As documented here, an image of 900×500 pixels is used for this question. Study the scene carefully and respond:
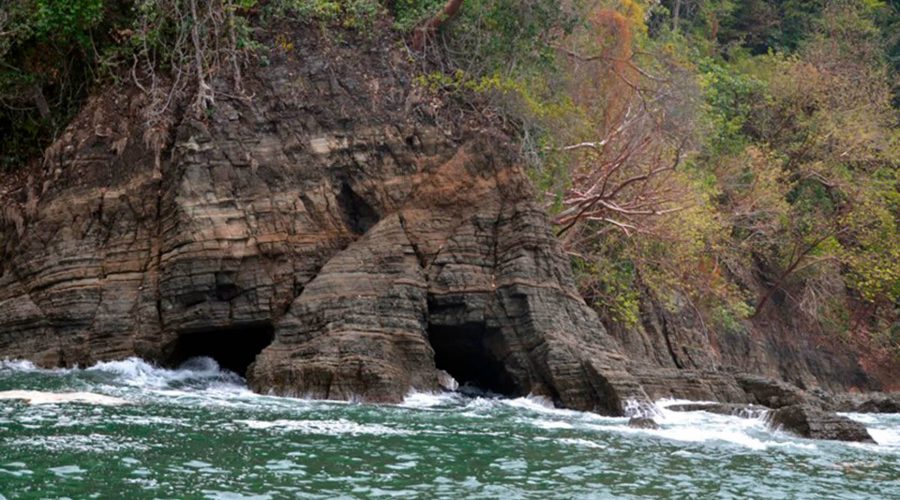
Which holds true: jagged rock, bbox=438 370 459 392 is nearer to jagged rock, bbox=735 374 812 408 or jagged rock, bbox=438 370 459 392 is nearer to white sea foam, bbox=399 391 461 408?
white sea foam, bbox=399 391 461 408

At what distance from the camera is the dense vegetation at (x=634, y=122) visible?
23594 millimetres

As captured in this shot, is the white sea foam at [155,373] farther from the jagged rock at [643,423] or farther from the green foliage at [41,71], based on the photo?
the jagged rock at [643,423]

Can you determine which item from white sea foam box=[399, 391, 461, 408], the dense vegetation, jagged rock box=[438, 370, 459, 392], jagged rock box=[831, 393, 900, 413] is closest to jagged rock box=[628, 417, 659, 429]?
white sea foam box=[399, 391, 461, 408]

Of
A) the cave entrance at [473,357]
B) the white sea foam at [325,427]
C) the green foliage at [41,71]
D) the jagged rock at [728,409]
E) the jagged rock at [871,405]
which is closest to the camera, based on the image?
the white sea foam at [325,427]

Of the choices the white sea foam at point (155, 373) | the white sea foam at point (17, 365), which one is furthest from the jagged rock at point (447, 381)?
the white sea foam at point (17, 365)

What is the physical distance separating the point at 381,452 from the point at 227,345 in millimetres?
9614

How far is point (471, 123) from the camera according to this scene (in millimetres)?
23453

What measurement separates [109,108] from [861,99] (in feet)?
79.9

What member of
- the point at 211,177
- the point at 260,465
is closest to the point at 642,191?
the point at 211,177

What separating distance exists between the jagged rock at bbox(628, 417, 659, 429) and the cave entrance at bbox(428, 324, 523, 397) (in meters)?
3.53

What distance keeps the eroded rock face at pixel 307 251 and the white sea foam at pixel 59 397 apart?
10.6 ft

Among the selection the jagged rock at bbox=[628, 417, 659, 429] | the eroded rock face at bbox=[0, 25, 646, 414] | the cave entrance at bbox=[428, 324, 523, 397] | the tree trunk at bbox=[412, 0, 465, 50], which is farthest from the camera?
the tree trunk at bbox=[412, 0, 465, 50]

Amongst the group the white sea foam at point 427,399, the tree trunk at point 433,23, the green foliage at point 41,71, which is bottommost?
the white sea foam at point 427,399

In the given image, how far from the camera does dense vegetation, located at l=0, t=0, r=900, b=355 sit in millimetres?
23594
